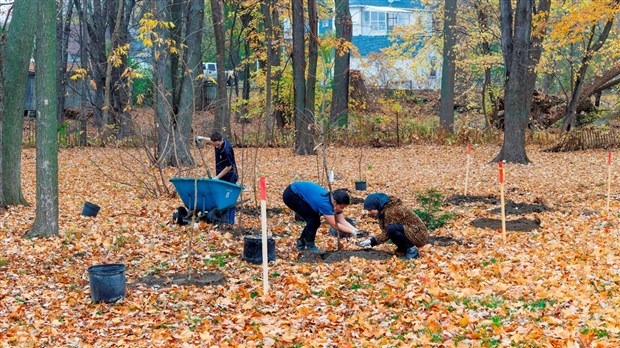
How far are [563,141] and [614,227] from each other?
42.4ft

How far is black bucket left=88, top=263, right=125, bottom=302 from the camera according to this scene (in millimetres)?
Result: 7086

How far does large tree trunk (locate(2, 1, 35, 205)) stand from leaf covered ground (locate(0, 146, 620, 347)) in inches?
28.1

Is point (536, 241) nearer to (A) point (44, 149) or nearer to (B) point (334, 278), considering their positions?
(B) point (334, 278)

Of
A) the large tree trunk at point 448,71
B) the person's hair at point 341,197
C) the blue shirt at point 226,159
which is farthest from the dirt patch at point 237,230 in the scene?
the large tree trunk at point 448,71

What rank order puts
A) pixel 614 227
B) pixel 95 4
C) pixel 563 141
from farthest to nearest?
pixel 95 4 < pixel 563 141 < pixel 614 227

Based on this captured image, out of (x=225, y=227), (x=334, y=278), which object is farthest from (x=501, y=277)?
(x=225, y=227)

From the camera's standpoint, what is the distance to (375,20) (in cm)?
5062

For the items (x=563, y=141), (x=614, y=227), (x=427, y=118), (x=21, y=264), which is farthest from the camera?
(x=427, y=118)

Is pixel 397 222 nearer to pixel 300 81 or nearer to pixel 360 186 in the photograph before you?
pixel 360 186

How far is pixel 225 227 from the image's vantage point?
10617 millimetres

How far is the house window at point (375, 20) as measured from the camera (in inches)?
1988

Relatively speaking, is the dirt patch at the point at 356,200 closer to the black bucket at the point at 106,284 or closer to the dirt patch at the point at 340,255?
the dirt patch at the point at 340,255

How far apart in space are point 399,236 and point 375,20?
4362 centimetres

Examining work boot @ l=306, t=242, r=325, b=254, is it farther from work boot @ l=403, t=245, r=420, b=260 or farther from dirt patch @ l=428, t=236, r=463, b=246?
dirt patch @ l=428, t=236, r=463, b=246
